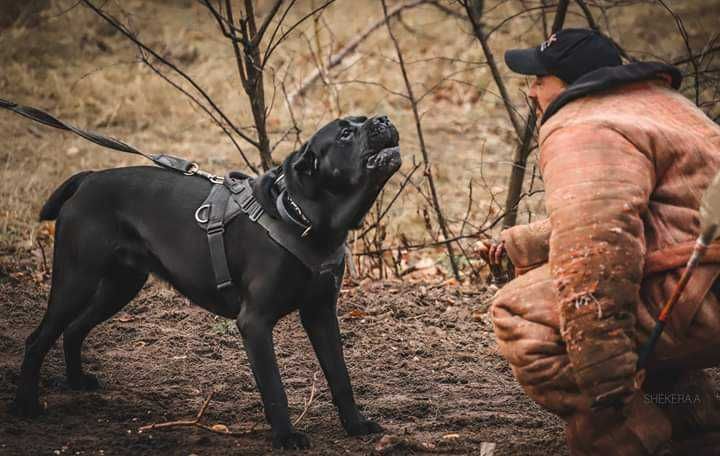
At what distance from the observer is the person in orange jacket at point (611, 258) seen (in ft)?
10.1

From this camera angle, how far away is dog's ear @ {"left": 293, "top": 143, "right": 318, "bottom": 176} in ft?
13.1

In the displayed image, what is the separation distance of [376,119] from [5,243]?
4.80m

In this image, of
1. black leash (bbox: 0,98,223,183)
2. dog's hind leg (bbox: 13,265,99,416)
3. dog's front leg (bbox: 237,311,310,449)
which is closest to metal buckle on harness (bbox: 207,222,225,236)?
black leash (bbox: 0,98,223,183)

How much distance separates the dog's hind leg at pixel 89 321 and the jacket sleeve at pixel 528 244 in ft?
6.75

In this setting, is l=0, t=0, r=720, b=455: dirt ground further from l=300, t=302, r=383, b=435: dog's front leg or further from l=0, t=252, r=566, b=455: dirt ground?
l=300, t=302, r=383, b=435: dog's front leg

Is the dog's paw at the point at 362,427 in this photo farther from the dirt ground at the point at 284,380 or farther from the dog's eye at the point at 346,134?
the dog's eye at the point at 346,134

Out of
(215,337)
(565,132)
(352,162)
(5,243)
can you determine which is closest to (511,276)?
(215,337)

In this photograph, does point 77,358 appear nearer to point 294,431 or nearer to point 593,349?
point 294,431

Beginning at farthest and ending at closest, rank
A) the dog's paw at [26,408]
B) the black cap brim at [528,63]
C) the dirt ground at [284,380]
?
the dog's paw at [26,408]
the dirt ground at [284,380]
the black cap brim at [528,63]

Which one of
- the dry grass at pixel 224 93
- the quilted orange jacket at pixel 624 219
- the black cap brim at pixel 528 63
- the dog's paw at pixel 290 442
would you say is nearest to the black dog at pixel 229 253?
the dog's paw at pixel 290 442

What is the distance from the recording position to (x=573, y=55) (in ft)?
11.6

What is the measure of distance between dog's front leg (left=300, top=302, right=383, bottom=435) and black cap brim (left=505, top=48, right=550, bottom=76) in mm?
1347

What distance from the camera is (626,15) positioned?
48.5ft

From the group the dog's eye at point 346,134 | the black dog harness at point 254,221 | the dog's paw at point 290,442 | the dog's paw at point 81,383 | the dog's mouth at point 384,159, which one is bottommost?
the dog's paw at point 290,442
